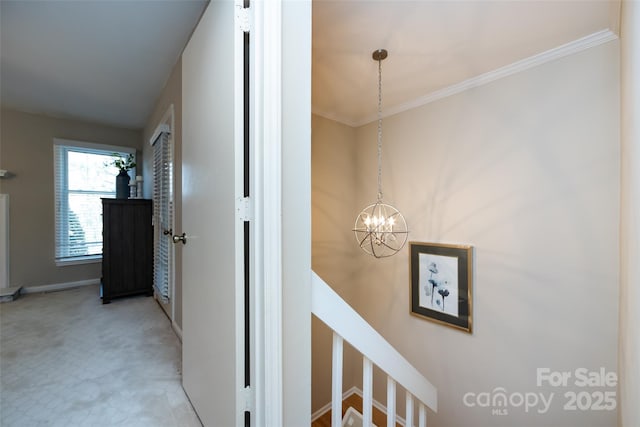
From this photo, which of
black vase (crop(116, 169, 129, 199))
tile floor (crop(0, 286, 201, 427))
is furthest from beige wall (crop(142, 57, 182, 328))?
black vase (crop(116, 169, 129, 199))

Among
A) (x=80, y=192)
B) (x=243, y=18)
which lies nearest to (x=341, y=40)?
(x=243, y=18)

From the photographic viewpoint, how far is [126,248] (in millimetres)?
3010

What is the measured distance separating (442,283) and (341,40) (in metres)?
2.03

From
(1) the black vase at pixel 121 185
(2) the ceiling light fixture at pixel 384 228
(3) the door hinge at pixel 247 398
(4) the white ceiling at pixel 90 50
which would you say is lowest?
(3) the door hinge at pixel 247 398

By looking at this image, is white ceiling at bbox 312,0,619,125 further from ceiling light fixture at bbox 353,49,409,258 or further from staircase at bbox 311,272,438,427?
staircase at bbox 311,272,438,427

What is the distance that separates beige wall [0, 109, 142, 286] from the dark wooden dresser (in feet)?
4.26

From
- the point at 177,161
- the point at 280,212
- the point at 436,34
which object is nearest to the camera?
the point at 280,212

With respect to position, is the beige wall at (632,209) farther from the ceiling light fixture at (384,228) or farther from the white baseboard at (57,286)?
the white baseboard at (57,286)

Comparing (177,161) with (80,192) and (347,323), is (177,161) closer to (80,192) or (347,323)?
(347,323)

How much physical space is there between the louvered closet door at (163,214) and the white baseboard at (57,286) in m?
1.45

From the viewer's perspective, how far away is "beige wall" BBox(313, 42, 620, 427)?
159cm

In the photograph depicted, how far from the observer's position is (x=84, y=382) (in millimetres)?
1484

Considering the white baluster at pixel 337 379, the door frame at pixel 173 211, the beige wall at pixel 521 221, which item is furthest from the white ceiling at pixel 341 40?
the white baluster at pixel 337 379

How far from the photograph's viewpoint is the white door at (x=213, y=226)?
3.34 feet
